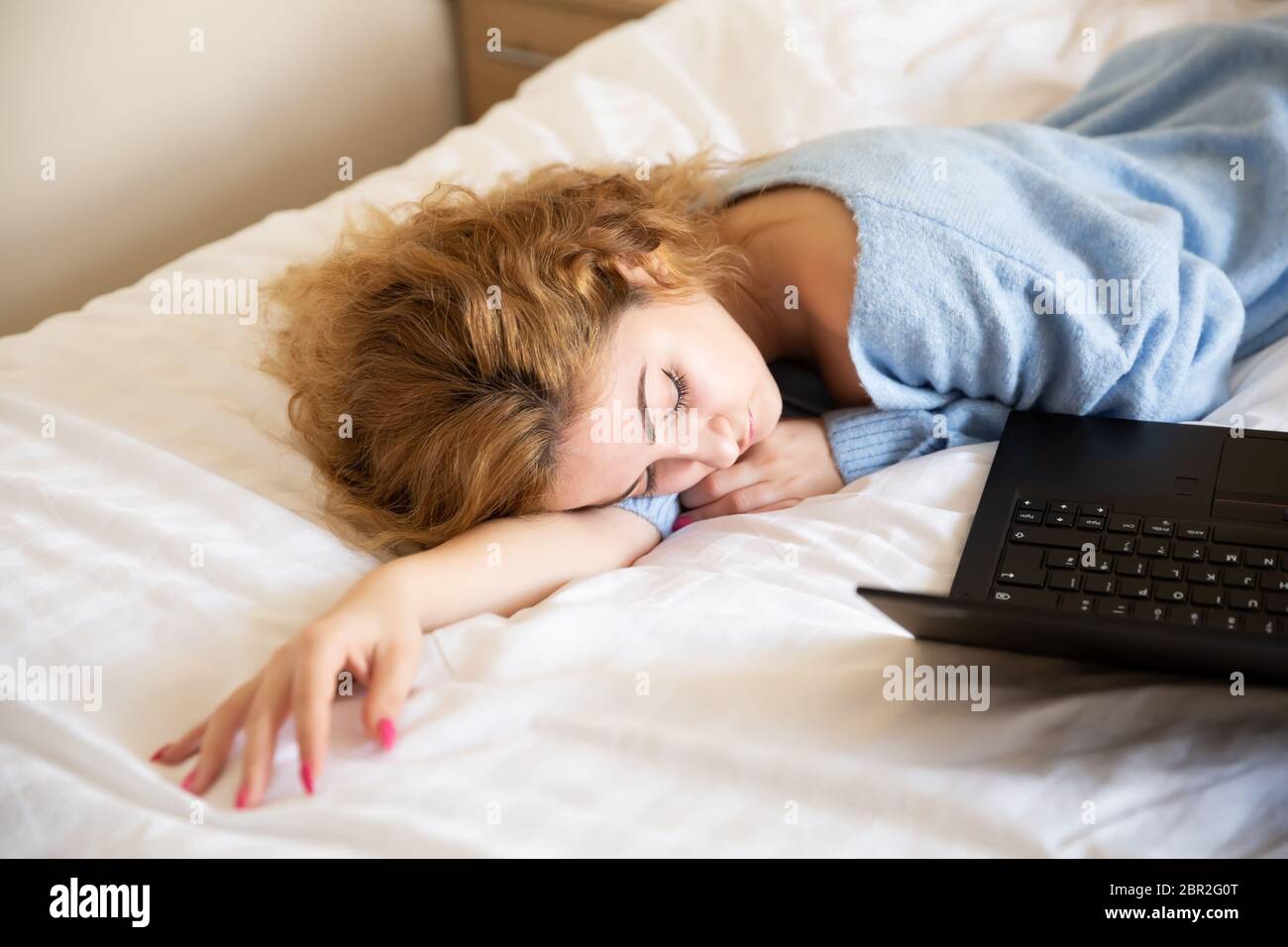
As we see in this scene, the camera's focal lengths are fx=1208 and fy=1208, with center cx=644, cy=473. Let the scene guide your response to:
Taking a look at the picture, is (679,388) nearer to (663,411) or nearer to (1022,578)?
(663,411)

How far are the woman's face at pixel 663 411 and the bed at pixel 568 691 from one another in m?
0.06

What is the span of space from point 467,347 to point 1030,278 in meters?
0.48

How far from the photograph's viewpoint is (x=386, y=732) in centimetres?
75

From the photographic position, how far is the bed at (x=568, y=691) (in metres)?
0.69

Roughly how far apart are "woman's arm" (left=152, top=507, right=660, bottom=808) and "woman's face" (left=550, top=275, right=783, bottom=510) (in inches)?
1.5

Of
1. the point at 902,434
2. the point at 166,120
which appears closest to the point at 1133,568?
the point at 902,434

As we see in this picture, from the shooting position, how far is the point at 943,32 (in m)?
1.60

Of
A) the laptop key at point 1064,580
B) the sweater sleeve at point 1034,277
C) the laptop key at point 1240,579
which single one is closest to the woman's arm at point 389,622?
the sweater sleeve at point 1034,277

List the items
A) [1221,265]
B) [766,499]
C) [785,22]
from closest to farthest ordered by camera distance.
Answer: [766,499]
[1221,265]
[785,22]

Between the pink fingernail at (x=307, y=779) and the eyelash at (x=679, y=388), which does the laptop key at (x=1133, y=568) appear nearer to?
the eyelash at (x=679, y=388)

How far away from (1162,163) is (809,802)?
870mm
